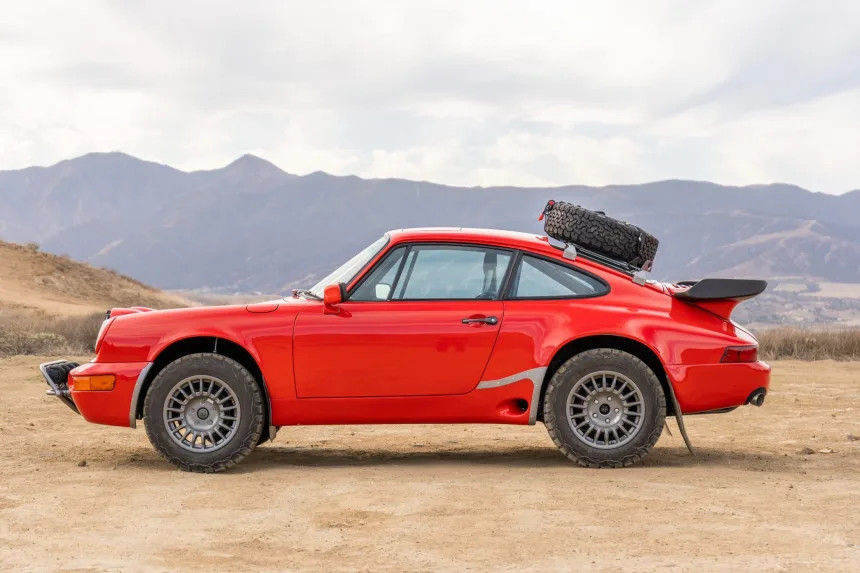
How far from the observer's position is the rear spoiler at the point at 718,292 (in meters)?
7.84

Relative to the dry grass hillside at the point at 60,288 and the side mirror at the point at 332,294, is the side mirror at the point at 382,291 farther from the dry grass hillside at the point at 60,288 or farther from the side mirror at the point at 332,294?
the dry grass hillside at the point at 60,288

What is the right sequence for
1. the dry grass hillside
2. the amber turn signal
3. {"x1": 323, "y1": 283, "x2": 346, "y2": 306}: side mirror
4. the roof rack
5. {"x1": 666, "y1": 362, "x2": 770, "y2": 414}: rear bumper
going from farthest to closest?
the dry grass hillside < the roof rack < the amber turn signal < {"x1": 666, "y1": 362, "x2": 770, "y2": 414}: rear bumper < {"x1": 323, "y1": 283, "x2": 346, "y2": 306}: side mirror

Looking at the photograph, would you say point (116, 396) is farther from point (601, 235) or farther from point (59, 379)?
point (601, 235)

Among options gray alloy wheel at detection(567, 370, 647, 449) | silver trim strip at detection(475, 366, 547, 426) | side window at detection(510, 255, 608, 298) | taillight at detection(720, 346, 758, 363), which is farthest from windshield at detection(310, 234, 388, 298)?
taillight at detection(720, 346, 758, 363)

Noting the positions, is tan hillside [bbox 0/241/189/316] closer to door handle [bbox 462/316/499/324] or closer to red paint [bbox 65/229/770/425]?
red paint [bbox 65/229/770/425]

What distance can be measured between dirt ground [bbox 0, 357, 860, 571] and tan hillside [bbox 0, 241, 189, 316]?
42522 mm

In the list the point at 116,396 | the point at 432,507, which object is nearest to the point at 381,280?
the point at 432,507

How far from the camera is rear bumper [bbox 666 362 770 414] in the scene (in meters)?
7.78

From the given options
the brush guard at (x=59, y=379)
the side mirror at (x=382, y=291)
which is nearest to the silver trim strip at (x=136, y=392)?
the brush guard at (x=59, y=379)

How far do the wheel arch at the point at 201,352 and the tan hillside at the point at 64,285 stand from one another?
42558mm

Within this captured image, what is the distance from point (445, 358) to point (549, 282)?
94 cm

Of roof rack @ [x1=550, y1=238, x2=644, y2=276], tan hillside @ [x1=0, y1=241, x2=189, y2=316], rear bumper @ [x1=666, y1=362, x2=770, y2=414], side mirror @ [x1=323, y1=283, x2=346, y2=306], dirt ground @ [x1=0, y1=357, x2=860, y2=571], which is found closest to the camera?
dirt ground @ [x1=0, y1=357, x2=860, y2=571]

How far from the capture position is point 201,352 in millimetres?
8016

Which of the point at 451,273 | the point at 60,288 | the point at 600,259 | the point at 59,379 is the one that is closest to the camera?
the point at 451,273
